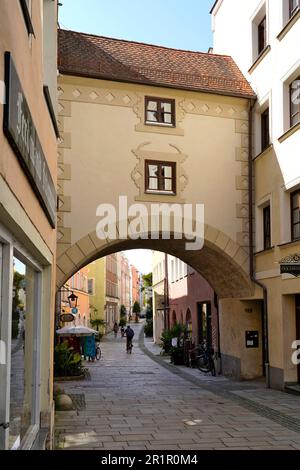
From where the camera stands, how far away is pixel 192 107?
15938 millimetres

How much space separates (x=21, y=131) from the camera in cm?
413

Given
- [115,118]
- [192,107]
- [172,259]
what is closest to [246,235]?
[192,107]

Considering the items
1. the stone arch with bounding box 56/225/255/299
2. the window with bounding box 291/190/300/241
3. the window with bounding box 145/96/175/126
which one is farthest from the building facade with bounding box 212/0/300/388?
the window with bounding box 145/96/175/126

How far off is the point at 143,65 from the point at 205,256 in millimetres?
6049

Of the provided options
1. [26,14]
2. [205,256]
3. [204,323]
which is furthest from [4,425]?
[204,323]

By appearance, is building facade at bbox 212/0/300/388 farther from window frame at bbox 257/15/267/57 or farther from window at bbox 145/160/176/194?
window at bbox 145/160/176/194

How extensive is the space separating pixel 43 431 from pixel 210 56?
46.2 feet

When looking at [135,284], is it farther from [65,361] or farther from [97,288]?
[65,361]

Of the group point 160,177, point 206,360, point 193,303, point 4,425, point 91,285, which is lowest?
point 206,360

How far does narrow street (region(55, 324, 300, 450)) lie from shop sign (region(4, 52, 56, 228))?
5035mm

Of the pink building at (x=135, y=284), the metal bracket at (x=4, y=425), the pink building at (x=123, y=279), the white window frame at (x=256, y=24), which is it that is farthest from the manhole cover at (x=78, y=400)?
the pink building at (x=135, y=284)

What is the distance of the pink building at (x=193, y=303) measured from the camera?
21447 millimetres
